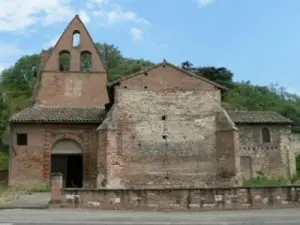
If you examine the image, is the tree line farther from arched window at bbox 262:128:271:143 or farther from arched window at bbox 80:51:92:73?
arched window at bbox 262:128:271:143

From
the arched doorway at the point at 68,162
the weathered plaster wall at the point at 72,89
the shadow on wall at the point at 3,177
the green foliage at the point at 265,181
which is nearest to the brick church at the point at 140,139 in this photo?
the arched doorway at the point at 68,162

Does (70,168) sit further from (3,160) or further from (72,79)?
(3,160)

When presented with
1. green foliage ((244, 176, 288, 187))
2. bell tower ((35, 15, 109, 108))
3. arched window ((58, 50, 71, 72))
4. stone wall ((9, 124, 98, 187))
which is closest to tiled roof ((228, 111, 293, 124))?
green foliage ((244, 176, 288, 187))

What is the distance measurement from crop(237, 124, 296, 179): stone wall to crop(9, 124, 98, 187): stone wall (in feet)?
42.6

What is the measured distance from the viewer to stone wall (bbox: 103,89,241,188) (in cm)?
2666

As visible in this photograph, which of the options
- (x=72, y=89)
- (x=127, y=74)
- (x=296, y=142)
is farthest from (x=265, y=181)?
(x=127, y=74)

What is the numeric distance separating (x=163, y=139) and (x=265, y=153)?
483 inches

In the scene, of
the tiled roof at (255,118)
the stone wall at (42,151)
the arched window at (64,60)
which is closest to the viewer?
the stone wall at (42,151)

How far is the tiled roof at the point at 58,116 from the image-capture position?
2903 cm

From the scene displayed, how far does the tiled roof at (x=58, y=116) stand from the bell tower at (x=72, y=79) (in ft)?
15.7

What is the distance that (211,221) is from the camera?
1295cm

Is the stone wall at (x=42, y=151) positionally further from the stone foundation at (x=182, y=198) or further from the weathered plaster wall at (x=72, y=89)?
the stone foundation at (x=182, y=198)

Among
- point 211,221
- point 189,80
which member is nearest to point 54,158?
point 189,80

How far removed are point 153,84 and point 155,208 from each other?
12.5 meters
